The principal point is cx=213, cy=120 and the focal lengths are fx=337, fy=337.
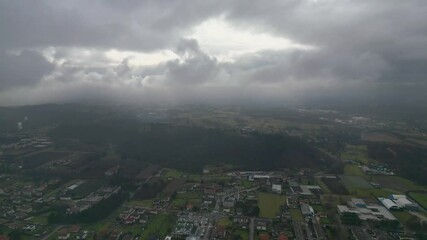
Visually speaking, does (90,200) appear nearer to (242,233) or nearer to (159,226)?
(159,226)

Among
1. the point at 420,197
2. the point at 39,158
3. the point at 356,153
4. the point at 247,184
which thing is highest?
the point at 356,153

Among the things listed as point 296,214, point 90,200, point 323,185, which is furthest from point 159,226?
point 323,185

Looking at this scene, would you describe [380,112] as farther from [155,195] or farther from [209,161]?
[155,195]

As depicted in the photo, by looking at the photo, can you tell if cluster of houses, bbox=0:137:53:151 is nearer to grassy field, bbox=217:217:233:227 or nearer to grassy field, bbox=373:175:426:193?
grassy field, bbox=217:217:233:227

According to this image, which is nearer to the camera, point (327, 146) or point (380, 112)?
point (327, 146)

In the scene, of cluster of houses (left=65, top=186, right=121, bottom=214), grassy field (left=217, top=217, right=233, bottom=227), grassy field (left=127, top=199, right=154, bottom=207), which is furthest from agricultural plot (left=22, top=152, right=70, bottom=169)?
grassy field (left=217, top=217, right=233, bottom=227)

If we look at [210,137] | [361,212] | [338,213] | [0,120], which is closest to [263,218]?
[338,213]
